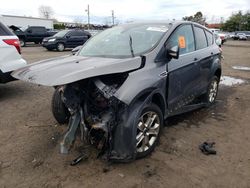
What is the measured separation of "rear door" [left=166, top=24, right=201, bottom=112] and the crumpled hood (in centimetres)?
76

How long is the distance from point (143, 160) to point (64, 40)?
52.9 ft

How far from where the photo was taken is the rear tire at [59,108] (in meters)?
4.23

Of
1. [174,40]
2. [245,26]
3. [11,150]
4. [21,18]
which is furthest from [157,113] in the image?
[245,26]

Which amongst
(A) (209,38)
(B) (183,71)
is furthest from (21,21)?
(B) (183,71)

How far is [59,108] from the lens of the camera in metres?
4.30

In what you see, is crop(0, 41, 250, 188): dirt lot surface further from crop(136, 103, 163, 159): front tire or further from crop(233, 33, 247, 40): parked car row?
crop(233, 33, 247, 40): parked car row

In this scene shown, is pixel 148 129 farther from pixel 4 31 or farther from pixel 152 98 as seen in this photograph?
pixel 4 31

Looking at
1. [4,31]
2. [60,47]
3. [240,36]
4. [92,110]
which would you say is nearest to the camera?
[92,110]

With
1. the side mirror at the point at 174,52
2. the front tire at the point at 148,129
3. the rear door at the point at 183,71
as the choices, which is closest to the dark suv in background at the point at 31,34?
the rear door at the point at 183,71

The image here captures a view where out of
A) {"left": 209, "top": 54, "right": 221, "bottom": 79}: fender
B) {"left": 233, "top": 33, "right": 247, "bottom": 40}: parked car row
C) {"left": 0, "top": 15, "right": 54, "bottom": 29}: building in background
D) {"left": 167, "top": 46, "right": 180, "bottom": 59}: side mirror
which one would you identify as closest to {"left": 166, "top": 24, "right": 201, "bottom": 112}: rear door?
{"left": 167, "top": 46, "right": 180, "bottom": 59}: side mirror

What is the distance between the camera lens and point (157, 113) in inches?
142

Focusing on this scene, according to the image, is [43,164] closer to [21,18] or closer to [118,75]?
[118,75]

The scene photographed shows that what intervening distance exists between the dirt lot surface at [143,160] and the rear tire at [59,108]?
141 mm

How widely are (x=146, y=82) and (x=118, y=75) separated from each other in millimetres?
358
